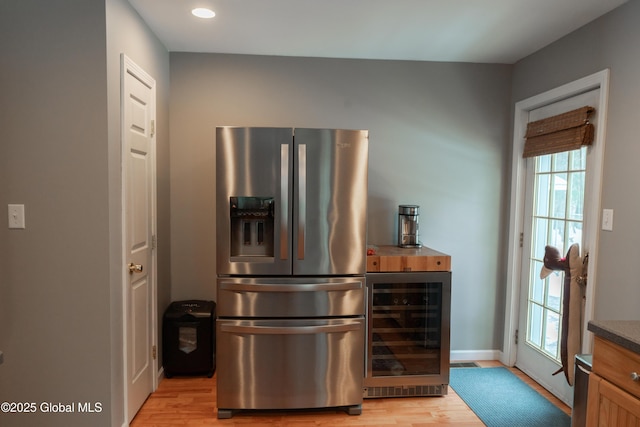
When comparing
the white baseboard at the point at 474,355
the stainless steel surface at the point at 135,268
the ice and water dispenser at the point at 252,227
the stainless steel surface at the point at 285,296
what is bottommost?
the white baseboard at the point at 474,355

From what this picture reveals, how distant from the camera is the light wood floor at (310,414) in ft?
8.21

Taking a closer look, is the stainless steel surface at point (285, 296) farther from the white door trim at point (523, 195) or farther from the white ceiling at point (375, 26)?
the white ceiling at point (375, 26)

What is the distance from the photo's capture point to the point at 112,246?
2.09 metres

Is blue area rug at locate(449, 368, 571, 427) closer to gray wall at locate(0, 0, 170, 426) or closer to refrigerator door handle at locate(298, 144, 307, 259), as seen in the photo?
refrigerator door handle at locate(298, 144, 307, 259)

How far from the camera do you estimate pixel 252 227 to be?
8.43 feet

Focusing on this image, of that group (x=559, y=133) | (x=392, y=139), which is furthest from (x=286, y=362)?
(x=559, y=133)

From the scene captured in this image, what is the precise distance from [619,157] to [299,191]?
1.79 m

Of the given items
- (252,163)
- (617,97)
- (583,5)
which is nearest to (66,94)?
(252,163)

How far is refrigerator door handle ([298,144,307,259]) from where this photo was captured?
247 cm

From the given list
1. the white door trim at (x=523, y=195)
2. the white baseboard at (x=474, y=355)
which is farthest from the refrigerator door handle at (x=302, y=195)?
the white baseboard at (x=474, y=355)

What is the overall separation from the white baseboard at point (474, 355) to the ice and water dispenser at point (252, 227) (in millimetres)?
1921

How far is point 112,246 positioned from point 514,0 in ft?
8.13

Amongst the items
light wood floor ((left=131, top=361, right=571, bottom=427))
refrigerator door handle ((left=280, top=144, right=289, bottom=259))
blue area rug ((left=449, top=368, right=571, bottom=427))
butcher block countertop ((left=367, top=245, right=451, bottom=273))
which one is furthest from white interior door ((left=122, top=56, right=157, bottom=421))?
blue area rug ((left=449, top=368, right=571, bottom=427))

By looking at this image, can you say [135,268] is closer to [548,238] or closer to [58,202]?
[58,202]
